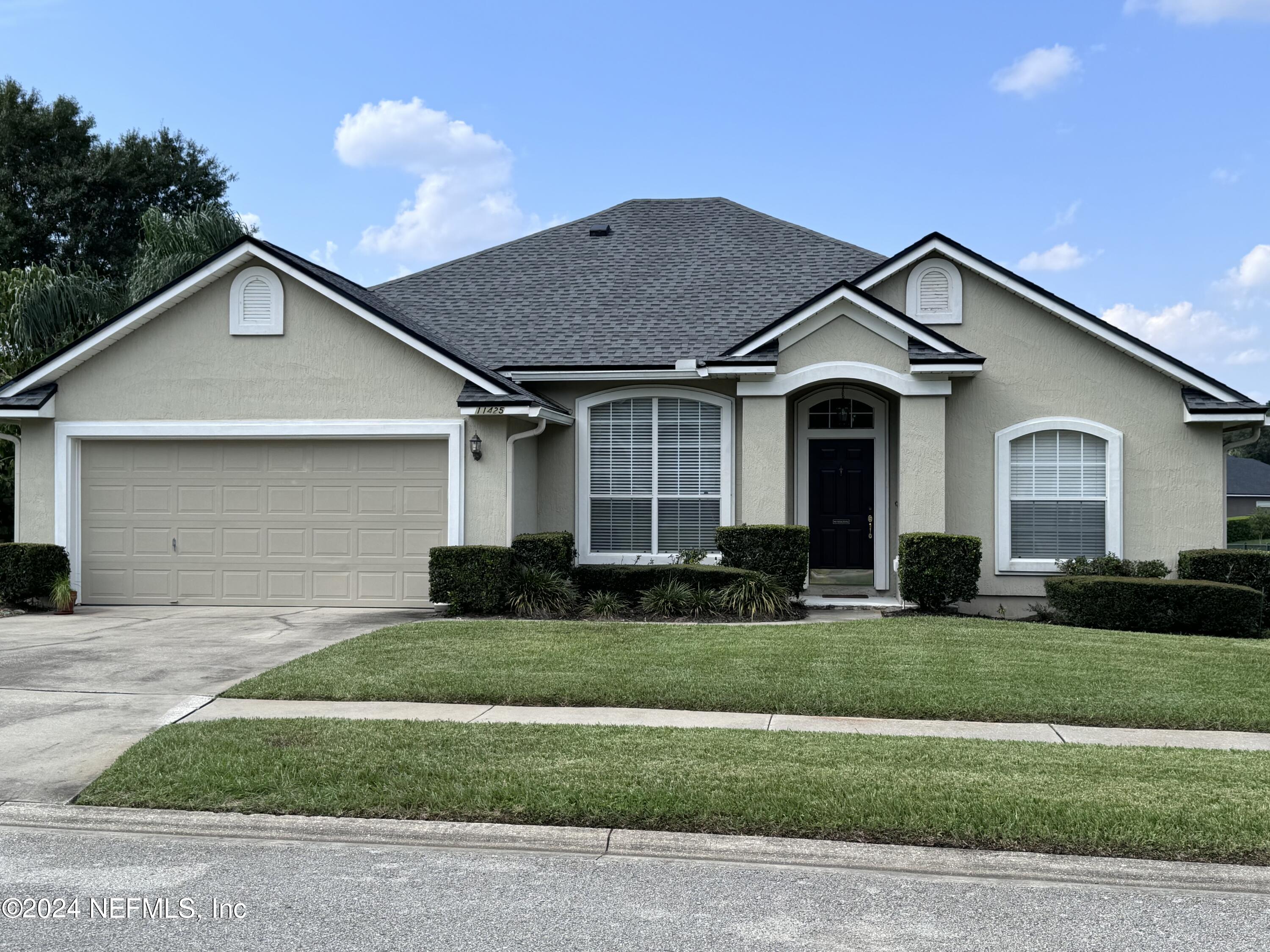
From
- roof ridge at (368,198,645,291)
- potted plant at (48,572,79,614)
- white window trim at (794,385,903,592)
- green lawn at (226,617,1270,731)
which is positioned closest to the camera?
green lawn at (226,617,1270,731)

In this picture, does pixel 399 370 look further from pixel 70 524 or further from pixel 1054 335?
pixel 1054 335

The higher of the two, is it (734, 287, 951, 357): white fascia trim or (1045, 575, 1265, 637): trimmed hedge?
(734, 287, 951, 357): white fascia trim

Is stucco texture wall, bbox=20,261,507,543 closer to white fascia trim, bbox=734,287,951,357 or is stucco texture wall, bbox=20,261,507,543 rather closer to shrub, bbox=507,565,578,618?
shrub, bbox=507,565,578,618

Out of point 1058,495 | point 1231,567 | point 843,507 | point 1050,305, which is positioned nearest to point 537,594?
point 843,507

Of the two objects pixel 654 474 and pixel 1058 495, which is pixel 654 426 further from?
pixel 1058 495

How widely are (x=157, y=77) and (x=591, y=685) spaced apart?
2236 cm

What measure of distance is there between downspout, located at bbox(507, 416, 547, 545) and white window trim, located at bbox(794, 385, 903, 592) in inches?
164

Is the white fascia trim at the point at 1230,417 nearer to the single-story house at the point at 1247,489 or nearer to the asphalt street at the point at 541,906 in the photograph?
the asphalt street at the point at 541,906

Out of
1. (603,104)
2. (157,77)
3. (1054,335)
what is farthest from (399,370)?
(157,77)

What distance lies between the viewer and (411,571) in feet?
48.0

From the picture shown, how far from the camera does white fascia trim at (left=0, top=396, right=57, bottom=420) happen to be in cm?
1458

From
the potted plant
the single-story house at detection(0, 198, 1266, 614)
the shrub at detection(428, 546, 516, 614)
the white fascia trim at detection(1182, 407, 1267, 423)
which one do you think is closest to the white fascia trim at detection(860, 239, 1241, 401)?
the single-story house at detection(0, 198, 1266, 614)

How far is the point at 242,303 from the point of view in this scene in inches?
578

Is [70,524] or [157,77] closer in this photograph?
[70,524]
